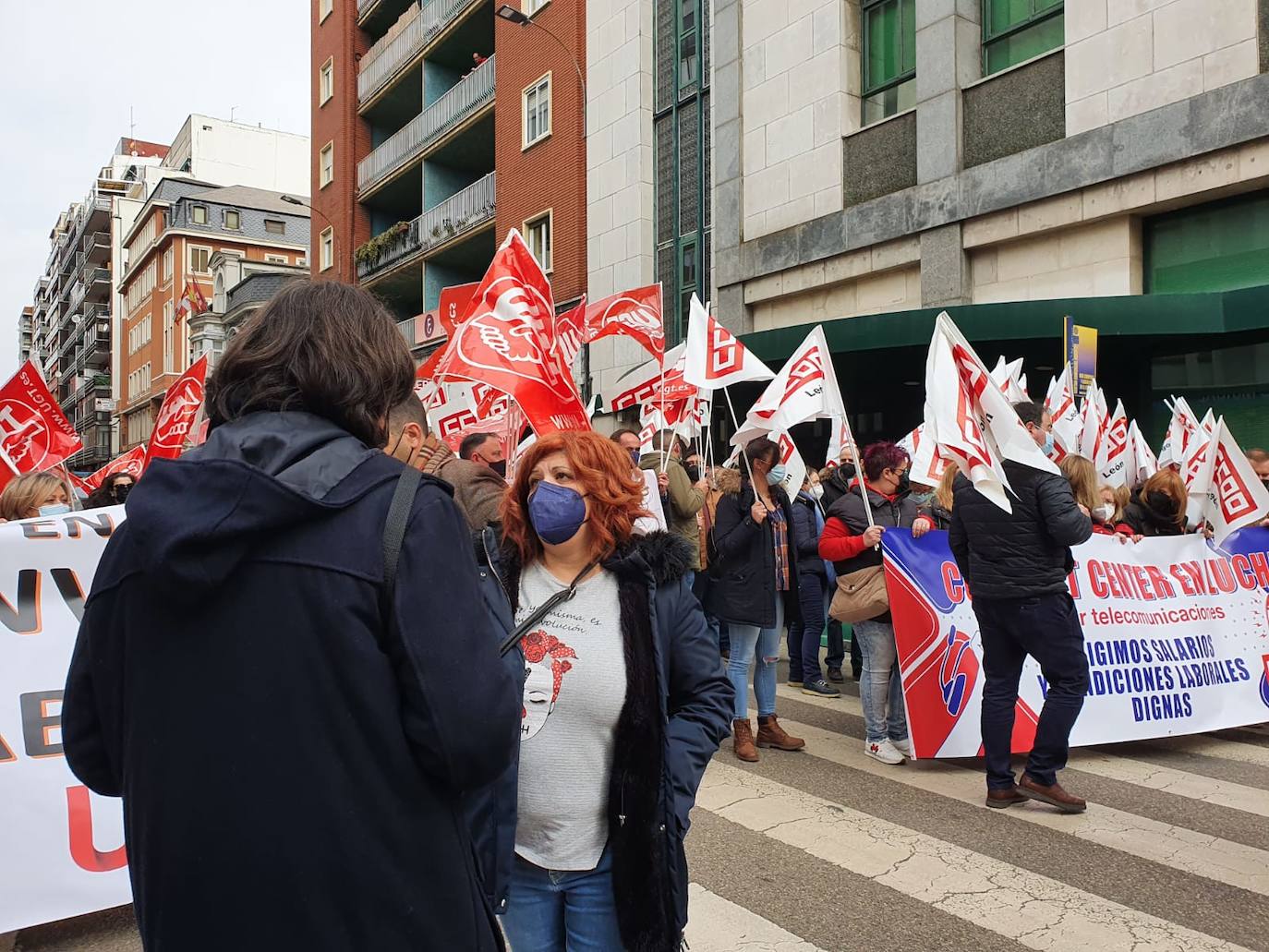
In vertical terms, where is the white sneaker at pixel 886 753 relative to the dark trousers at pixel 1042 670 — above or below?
below

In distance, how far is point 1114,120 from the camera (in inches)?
441

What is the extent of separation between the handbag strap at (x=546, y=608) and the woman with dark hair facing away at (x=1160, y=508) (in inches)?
248

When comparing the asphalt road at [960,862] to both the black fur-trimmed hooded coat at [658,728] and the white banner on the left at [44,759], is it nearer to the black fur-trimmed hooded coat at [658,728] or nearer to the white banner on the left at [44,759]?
the white banner on the left at [44,759]

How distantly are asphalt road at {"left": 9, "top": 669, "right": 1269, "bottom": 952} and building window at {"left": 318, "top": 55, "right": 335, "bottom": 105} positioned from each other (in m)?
32.6

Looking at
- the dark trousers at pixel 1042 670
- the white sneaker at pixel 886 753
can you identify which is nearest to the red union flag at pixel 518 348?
the dark trousers at pixel 1042 670

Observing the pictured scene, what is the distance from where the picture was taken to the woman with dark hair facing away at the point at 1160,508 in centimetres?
755

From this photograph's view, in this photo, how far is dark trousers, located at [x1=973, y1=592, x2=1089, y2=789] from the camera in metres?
5.09

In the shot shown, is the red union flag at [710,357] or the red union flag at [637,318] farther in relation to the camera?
the red union flag at [637,318]

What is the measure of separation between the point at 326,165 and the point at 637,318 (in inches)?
1108

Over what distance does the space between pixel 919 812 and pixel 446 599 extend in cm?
432

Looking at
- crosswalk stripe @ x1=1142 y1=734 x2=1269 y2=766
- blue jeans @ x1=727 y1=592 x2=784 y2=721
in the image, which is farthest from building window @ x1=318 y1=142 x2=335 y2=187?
crosswalk stripe @ x1=1142 y1=734 x2=1269 y2=766

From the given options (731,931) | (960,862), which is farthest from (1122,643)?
(731,931)

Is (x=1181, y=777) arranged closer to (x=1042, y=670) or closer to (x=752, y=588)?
(x=1042, y=670)

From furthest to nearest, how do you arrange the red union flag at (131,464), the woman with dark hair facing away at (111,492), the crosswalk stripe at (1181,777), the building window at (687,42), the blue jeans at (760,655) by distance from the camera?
the building window at (687,42) < the red union flag at (131,464) < the woman with dark hair facing away at (111,492) < the blue jeans at (760,655) < the crosswalk stripe at (1181,777)
